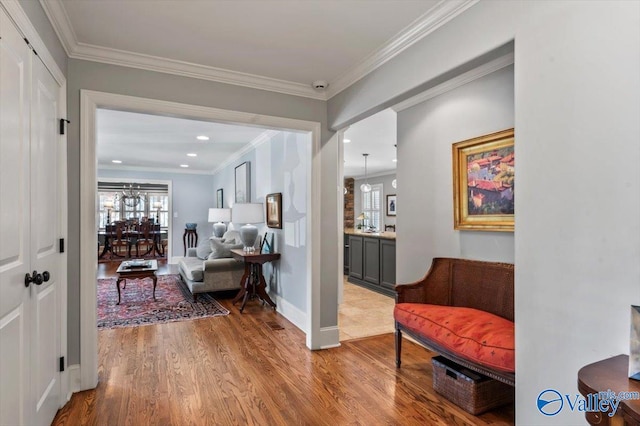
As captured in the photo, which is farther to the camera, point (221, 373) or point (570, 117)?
point (221, 373)

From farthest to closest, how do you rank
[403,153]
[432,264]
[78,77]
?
[403,153]
[432,264]
[78,77]

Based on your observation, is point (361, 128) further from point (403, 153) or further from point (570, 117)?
point (570, 117)

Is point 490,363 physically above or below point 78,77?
below

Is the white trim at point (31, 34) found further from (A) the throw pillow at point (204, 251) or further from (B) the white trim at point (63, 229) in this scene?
(A) the throw pillow at point (204, 251)

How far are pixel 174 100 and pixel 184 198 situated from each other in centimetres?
701

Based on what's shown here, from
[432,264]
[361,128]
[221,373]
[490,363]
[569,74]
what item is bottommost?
[221,373]

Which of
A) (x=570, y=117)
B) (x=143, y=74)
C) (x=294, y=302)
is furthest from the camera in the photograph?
(x=294, y=302)

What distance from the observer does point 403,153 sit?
3695 mm

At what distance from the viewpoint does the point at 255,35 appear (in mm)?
2369

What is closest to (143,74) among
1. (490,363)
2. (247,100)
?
(247,100)

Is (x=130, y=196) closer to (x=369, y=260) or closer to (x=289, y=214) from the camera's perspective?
(x=369, y=260)

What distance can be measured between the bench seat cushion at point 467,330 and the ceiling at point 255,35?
188 cm

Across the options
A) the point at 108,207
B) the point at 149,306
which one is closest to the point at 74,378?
the point at 149,306

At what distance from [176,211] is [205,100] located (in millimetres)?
6997
